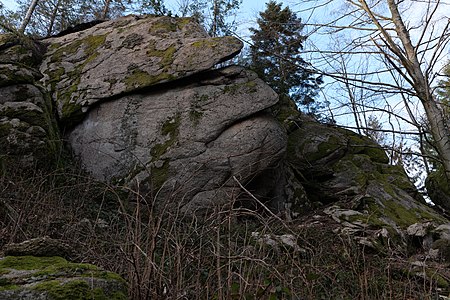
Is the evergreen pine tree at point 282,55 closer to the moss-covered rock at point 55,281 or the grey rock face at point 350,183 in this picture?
the grey rock face at point 350,183

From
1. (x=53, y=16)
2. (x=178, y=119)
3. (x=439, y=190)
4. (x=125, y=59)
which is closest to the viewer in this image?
(x=178, y=119)

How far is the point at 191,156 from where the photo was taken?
7285mm

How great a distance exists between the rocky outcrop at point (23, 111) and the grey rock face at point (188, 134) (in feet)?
2.41

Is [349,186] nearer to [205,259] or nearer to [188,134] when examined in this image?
[188,134]

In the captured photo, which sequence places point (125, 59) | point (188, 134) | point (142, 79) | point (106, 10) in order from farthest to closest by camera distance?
1. point (106, 10)
2. point (125, 59)
3. point (142, 79)
4. point (188, 134)

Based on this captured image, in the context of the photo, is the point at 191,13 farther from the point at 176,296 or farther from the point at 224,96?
the point at 176,296

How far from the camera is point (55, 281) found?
2207 millimetres

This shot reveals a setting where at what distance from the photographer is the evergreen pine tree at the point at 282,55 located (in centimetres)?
610

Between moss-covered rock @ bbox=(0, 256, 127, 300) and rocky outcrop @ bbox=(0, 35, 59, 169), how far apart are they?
4.27 metres

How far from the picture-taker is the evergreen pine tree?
6.10m

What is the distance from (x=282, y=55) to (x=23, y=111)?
4.40 meters

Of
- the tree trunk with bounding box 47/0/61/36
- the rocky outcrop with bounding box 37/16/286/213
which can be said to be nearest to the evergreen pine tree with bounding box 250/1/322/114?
the rocky outcrop with bounding box 37/16/286/213

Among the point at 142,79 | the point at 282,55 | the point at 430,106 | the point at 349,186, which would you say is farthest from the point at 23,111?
the point at 349,186

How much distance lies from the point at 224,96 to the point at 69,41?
3.97m
